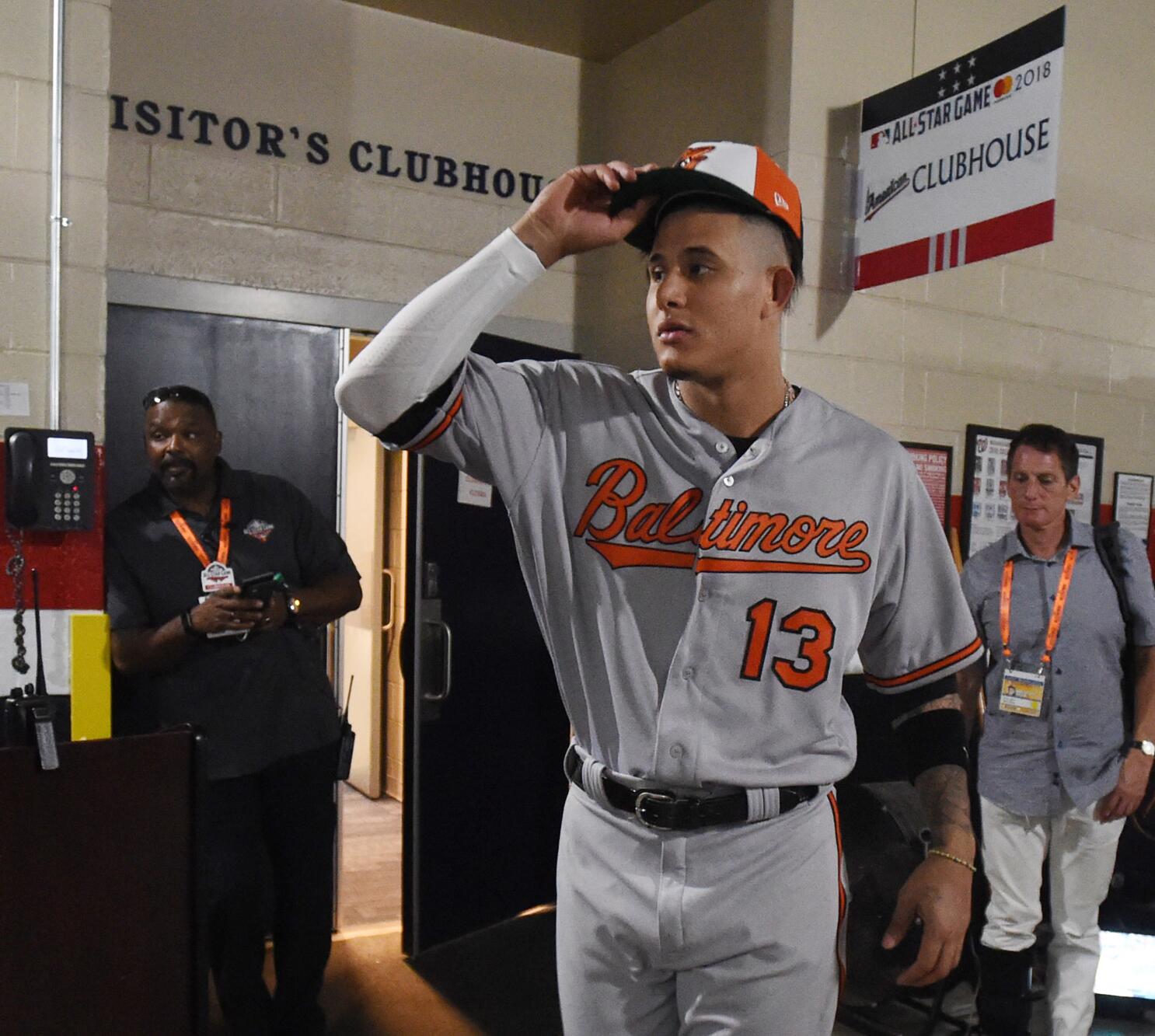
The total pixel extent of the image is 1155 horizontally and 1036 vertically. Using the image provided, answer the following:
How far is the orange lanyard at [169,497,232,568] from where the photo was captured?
9.55 feet

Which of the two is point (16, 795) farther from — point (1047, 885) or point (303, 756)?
point (1047, 885)

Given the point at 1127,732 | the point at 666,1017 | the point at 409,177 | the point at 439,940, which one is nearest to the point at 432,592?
the point at 439,940

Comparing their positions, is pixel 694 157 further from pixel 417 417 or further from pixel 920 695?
pixel 920 695

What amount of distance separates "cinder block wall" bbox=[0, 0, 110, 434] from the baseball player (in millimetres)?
1693

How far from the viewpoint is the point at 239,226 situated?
11.8ft

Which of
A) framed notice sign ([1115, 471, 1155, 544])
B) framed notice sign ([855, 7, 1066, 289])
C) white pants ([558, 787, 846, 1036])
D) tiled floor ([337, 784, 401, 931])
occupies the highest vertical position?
Answer: framed notice sign ([855, 7, 1066, 289])

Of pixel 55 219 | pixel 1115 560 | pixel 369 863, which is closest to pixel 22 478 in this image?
pixel 55 219

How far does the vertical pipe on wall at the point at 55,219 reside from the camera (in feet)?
8.63

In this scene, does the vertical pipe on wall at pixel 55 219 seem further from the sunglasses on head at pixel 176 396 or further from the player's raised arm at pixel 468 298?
the player's raised arm at pixel 468 298

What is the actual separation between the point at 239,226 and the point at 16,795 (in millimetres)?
2040

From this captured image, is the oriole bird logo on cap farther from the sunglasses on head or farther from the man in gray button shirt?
the man in gray button shirt

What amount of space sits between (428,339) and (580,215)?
0.26 metres

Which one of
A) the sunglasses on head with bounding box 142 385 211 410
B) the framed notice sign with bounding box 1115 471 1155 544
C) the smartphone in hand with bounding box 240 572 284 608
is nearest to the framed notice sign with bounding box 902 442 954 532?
the framed notice sign with bounding box 1115 471 1155 544

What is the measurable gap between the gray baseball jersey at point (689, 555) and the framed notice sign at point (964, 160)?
1.99 m
